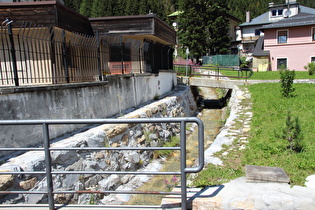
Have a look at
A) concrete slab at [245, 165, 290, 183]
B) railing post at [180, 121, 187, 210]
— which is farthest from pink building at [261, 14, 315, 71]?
railing post at [180, 121, 187, 210]

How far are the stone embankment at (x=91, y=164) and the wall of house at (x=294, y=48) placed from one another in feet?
88.9

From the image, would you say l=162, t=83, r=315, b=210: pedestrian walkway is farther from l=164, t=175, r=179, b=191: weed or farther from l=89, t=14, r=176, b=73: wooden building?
l=89, t=14, r=176, b=73: wooden building

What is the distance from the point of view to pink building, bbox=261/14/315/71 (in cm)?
2909

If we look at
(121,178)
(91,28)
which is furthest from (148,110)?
(91,28)

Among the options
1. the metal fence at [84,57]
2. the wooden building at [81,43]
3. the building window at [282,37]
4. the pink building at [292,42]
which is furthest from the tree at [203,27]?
the metal fence at [84,57]

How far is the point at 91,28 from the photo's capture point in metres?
13.9

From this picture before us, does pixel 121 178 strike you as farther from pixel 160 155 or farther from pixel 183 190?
pixel 183 190

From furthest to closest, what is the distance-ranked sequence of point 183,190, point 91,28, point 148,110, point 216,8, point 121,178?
point 216,8 < point 91,28 < point 148,110 < point 121,178 < point 183,190

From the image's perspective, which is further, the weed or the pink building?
the pink building

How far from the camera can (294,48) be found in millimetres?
30141

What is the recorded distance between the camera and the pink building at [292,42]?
95.5ft

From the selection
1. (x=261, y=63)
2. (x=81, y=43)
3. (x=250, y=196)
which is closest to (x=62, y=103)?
(x=81, y=43)

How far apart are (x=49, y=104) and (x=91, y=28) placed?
8.97m

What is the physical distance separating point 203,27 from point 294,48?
15.5 metres
